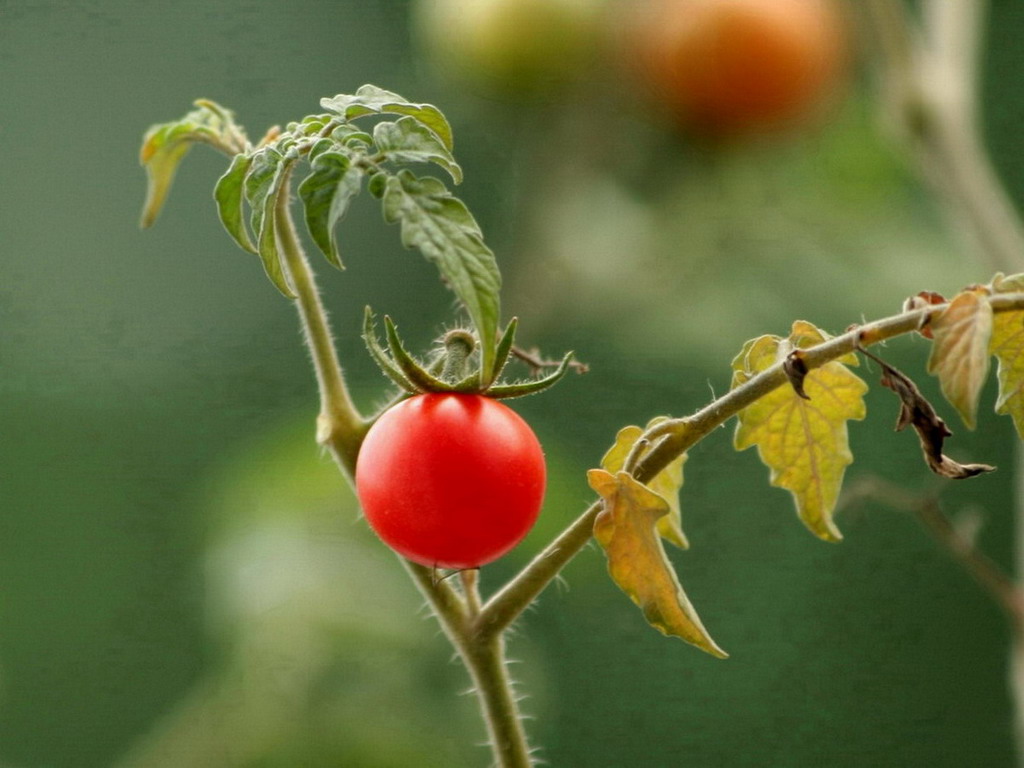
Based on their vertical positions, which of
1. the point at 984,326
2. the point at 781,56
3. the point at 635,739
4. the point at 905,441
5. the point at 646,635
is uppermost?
the point at 984,326

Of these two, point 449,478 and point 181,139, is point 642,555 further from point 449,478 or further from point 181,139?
point 181,139

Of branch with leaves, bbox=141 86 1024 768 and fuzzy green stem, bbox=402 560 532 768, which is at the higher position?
branch with leaves, bbox=141 86 1024 768

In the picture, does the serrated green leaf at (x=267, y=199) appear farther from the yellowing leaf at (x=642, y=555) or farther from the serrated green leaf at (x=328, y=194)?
the yellowing leaf at (x=642, y=555)

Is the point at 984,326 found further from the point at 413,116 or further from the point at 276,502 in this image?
the point at 276,502

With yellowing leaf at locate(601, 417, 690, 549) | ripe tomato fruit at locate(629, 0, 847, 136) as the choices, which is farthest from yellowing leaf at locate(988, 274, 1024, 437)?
ripe tomato fruit at locate(629, 0, 847, 136)

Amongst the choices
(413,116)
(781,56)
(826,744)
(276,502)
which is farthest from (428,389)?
(826,744)

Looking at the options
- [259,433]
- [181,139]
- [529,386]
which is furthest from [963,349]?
[259,433]

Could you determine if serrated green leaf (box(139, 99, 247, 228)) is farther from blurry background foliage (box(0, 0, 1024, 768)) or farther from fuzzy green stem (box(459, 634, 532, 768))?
blurry background foliage (box(0, 0, 1024, 768))

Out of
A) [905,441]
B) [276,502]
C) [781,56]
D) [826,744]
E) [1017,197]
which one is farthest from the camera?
[1017,197]
